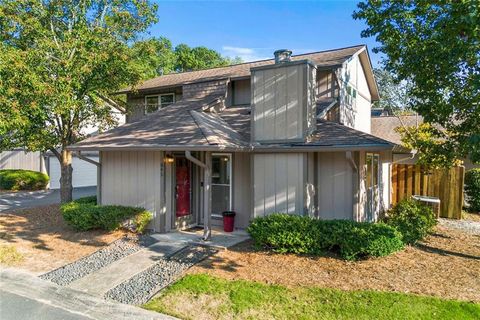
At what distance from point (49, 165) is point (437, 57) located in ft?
81.3

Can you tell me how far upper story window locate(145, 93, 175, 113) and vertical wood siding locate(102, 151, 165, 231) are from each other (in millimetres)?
5218

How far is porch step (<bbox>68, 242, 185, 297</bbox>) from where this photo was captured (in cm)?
656

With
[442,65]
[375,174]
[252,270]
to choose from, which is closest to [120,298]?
[252,270]

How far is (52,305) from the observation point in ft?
19.2

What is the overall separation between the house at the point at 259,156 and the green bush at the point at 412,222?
40.4 inches

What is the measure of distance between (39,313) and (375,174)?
416 inches

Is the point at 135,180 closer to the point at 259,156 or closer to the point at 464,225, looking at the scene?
the point at 259,156

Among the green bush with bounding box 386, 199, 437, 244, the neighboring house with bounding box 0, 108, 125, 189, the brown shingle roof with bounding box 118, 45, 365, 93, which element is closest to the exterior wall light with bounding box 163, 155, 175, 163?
the brown shingle roof with bounding box 118, 45, 365, 93

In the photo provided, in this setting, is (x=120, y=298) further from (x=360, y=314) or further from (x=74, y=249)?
(x=360, y=314)

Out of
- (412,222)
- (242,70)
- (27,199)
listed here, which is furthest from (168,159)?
(27,199)

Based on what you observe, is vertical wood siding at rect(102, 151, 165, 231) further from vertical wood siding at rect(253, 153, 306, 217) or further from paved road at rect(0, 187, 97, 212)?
paved road at rect(0, 187, 97, 212)

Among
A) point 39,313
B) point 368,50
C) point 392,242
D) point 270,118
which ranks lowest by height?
point 39,313

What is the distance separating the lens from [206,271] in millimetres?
7023

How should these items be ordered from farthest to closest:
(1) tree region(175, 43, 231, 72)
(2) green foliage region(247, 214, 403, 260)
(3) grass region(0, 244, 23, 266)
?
Result: (1) tree region(175, 43, 231, 72), (3) grass region(0, 244, 23, 266), (2) green foliage region(247, 214, 403, 260)
